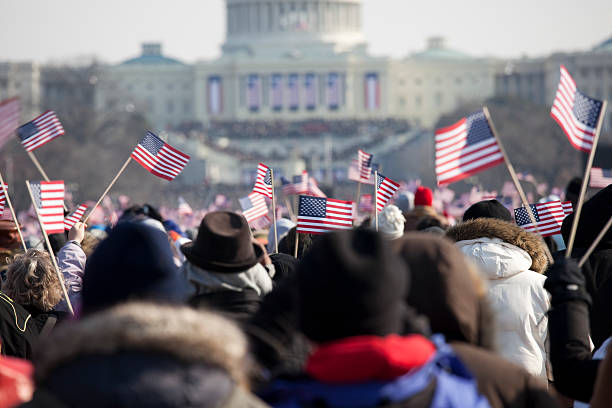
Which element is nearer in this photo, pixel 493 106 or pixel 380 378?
pixel 380 378

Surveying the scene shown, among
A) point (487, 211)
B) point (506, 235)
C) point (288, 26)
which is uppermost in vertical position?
point (506, 235)

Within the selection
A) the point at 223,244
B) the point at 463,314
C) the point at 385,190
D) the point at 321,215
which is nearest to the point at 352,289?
the point at 463,314

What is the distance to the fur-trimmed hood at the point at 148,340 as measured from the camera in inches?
125

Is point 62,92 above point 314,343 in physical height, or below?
below

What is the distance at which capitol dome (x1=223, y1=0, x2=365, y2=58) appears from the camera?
409ft

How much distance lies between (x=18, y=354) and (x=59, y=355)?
3320 mm

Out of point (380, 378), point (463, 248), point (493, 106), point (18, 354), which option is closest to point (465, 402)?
point (380, 378)

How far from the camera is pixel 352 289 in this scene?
3.36 m

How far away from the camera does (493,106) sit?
8281 centimetres

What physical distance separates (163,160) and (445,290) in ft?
27.0

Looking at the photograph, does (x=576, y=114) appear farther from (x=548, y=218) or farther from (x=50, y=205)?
(x=50, y=205)

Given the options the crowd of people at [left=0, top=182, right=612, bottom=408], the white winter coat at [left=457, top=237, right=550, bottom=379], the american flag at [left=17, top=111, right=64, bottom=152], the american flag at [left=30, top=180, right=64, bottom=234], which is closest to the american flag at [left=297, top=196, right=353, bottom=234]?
the american flag at [left=30, top=180, right=64, bottom=234]

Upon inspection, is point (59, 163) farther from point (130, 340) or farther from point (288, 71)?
point (130, 340)

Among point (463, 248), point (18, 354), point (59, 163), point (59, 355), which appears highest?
point (59, 355)
